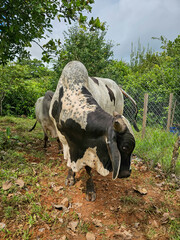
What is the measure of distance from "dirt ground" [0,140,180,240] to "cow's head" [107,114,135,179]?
3.43 feet

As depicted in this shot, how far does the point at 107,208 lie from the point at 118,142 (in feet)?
4.55

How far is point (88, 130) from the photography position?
1.83 metres

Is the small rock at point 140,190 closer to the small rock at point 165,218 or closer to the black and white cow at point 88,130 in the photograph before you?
the small rock at point 165,218

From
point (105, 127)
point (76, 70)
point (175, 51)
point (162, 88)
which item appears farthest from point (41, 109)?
point (175, 51)

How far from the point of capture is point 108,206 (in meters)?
2.51

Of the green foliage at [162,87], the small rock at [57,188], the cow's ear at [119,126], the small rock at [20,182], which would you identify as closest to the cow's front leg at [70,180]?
the small rock at [57,188]

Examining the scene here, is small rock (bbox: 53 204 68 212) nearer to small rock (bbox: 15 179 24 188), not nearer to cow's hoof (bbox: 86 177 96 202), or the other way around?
cow's hoof (bbox: 86 177 96 202)

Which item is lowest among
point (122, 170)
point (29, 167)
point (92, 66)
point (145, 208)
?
point (145, 208)

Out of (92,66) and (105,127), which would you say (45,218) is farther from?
(92,66)

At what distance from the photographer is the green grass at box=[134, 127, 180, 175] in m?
3.81

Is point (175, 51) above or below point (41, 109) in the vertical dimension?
above

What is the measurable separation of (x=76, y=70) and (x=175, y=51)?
269 inches

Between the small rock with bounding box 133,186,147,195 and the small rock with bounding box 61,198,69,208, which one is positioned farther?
the small rock with bounding box 133,186,147,195

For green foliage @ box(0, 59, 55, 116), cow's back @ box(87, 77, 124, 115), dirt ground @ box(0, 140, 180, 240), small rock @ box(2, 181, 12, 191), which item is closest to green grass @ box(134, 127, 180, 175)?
dirt ground @ box(0, 140, 180, 240)
